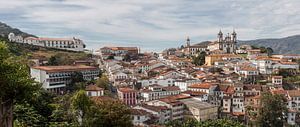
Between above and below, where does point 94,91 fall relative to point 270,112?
above

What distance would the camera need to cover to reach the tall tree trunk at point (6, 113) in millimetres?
9172

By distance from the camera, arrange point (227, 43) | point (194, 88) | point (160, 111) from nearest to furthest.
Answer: point (160, 111) < point (194, 88) < point (227, 43)

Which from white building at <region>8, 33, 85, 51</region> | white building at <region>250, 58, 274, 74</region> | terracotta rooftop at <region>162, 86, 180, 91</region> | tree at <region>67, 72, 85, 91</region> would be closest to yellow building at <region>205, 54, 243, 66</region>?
white building at <region>250, 58, 274, 74</region>

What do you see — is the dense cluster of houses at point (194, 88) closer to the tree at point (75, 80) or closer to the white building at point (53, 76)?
the white building at point (53, 76)

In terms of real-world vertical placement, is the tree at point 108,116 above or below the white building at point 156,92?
above

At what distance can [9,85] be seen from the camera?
363 inches

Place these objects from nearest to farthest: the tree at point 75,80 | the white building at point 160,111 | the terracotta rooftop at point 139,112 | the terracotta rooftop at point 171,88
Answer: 1. the terracotta rooftop at point 139,112
2. the white building at point 160,111
3. the tree at point 75,80
4. the terracotta rooftop at point 171,88

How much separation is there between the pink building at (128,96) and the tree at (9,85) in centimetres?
2661

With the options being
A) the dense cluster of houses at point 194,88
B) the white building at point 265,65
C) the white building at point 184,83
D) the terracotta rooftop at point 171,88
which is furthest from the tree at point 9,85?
the white building at point 265,65

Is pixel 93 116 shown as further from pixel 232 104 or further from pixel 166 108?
pixel 232 104

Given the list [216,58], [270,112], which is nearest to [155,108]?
[270,112]

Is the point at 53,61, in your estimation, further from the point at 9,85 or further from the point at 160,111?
the point at 9,85

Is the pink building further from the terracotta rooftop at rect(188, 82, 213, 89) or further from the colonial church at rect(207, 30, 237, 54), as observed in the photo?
the colonial church at rect(207, 30, 237, 54)

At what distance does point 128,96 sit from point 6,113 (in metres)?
27.5
